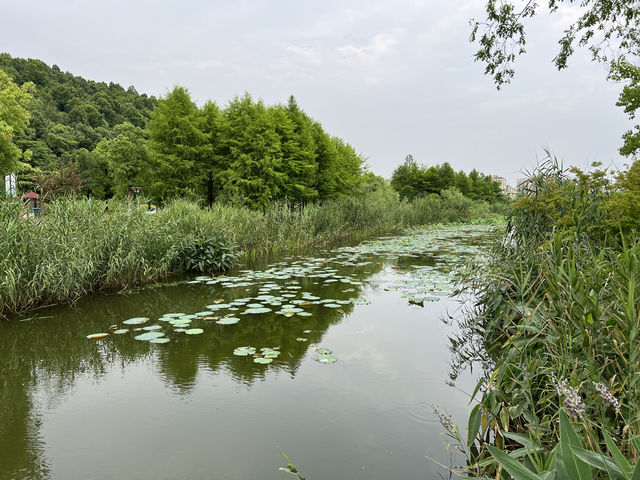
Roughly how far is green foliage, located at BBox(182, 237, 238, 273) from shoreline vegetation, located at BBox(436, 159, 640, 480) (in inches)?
218

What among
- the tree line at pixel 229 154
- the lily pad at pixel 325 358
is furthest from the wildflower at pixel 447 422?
the tree line at pixel 229 154

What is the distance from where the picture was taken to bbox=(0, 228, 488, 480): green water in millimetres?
2648

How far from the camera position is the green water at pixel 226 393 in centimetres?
265

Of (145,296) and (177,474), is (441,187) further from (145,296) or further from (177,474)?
(177,474)

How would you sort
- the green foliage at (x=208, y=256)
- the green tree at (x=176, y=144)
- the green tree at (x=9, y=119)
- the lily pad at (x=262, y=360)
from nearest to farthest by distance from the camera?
the lily pad at (x=262, y=360)
the green foliage at (x=208, y=256)
the green tree at (x=176, y=144)
the green tree at (x=9, y=119)

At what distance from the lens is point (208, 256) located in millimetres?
8844

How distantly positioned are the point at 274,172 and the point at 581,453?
54.4ft

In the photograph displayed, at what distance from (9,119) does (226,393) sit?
25.7 metres

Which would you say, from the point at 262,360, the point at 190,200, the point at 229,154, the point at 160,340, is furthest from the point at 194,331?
the point at 229,154

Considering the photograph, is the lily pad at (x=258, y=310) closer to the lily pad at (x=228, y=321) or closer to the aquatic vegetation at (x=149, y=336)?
the lily pad at (x=228, y=321)

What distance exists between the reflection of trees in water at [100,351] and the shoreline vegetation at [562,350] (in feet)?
6.51

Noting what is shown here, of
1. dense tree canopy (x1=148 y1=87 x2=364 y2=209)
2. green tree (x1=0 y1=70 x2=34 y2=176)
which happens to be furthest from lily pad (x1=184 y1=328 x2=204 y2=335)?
green tree (x1=0 y1=70 x2=34 y2=176)

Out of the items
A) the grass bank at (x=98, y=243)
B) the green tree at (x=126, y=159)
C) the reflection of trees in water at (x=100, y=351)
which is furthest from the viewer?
the green tree at (x=126, y=159)

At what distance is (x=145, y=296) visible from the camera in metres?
6.83
